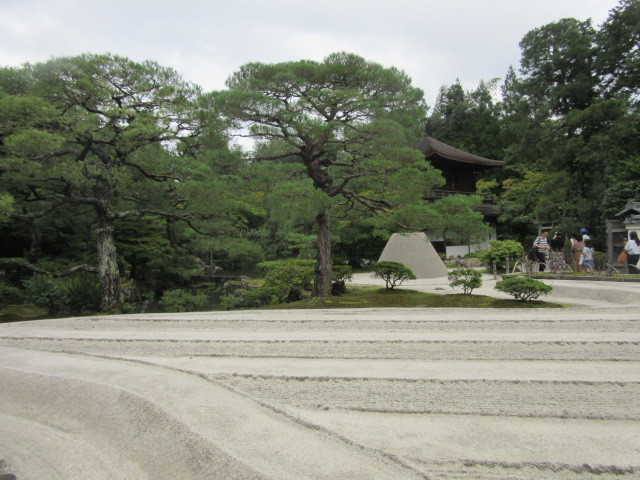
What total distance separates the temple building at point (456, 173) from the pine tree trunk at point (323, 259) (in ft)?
41.3

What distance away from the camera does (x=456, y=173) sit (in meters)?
21.4

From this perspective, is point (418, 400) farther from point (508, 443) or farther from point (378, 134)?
point (378, 134)

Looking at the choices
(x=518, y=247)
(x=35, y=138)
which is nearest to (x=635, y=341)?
(x=518, y=247)

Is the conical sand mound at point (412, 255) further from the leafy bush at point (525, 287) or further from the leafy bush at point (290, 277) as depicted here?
the leafy bush at point (525, 287)

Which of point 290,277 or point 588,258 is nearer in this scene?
point 290,277

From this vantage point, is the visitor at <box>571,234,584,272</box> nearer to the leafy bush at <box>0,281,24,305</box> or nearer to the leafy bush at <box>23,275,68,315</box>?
the leafy bush at <box>23,275,68,315</box>

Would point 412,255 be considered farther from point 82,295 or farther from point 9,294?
point 9,294

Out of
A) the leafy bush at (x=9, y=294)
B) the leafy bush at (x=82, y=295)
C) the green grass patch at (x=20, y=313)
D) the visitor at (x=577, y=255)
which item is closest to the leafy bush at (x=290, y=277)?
the leafy bush at (x=82, y=295)

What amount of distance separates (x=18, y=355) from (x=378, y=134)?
628 cm

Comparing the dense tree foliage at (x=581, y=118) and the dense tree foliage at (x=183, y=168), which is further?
the dense tree foliage at (x=581, y=118)

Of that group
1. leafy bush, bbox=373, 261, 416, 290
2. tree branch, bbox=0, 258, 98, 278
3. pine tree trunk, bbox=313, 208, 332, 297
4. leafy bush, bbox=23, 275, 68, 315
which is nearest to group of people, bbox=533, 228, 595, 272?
leafy bush, bbox=373, 261, 416, 290

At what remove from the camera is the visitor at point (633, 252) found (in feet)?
31.1

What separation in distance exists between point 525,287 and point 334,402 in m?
5.15

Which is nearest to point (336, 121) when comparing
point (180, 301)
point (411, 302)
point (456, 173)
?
point (411, 302)
